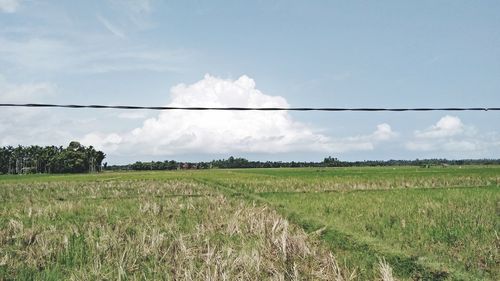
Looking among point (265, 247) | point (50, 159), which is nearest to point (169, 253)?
point (265, 247)

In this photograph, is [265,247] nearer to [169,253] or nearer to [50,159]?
[169,253]

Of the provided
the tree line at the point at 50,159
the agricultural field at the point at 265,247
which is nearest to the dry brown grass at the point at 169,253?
the agricultural field at the point at 265,247

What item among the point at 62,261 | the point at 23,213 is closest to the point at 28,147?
the point at 23,213

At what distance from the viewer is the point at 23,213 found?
1150 cm

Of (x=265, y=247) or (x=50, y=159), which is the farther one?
(x=50, y=159)

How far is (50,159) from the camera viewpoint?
3713 inches

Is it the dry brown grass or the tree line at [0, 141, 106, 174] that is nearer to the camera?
the dry brown grass

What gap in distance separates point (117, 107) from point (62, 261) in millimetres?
2537

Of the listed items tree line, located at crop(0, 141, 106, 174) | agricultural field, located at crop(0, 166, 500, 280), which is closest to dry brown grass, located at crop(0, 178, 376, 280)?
agricultural field, located at crop(0, 166, 500, 280)

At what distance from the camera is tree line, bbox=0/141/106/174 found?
8919 centimetres

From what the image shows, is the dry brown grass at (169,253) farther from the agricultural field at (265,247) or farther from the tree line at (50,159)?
the tree line at (50,159)

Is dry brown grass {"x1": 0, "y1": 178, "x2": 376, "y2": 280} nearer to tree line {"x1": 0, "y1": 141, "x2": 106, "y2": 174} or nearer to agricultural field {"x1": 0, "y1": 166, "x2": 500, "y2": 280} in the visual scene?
agricultural field {"x1": 0, "y1": 166, "x2": 500, "y2": 280}

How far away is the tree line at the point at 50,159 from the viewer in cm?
8919

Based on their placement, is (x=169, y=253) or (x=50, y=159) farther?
(x=50, y=159)
